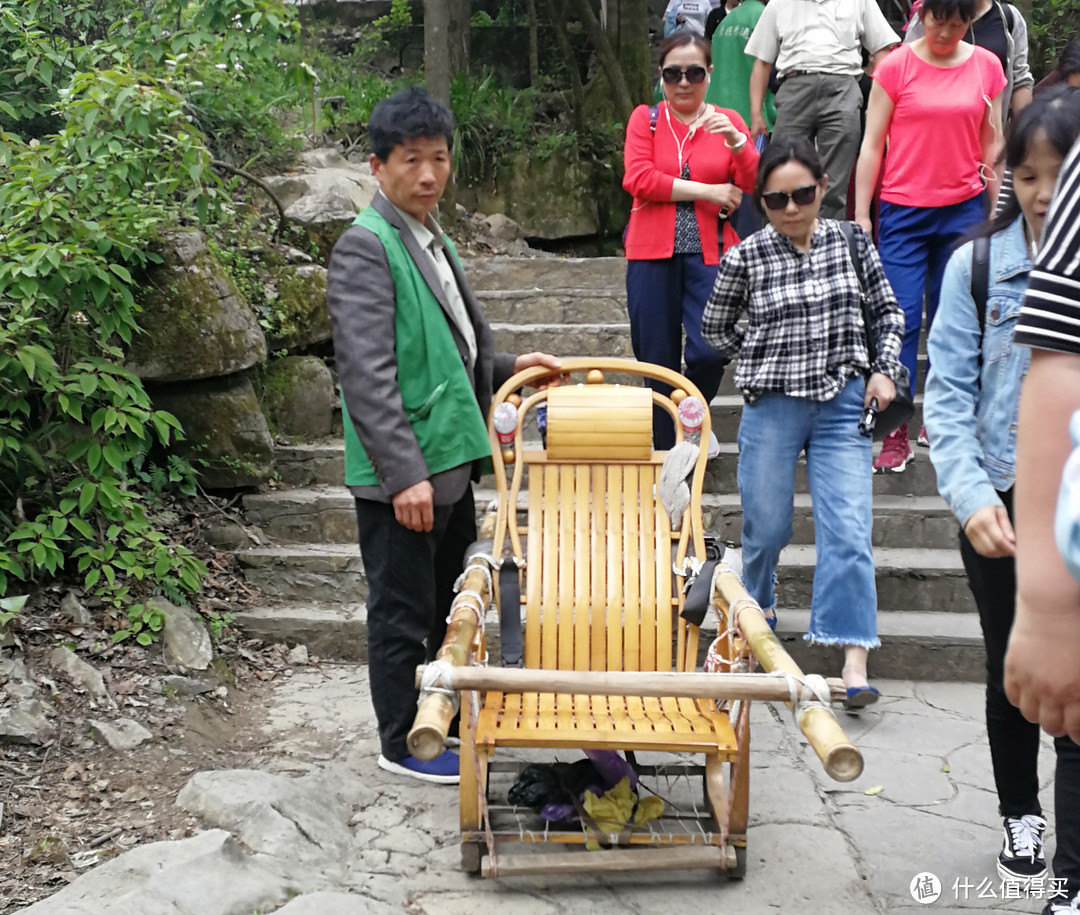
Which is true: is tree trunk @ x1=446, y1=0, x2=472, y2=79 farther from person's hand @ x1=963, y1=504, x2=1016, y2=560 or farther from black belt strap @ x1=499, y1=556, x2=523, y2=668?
person's hand @ x1=963, y1=504, x2=1016, y2=560

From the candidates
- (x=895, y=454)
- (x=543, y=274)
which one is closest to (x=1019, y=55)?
(x=895, y=454)

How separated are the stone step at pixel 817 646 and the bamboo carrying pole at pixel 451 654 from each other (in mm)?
1359

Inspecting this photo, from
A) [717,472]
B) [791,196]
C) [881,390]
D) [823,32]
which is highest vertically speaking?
[823,32]

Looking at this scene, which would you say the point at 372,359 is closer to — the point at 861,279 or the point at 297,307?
the point at 861,279

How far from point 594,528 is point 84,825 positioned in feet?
5.68

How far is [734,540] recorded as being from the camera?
4781mm

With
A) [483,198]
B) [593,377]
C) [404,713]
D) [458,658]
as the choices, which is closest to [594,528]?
[593,377]

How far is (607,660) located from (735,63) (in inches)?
154

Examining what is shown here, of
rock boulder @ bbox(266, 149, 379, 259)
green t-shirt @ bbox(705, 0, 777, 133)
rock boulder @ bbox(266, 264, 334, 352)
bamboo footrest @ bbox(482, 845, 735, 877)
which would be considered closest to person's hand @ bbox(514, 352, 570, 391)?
bamboo footrest @ bbox(482, 845, 735, 877)

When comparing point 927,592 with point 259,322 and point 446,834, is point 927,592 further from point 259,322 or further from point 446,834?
point 259,322

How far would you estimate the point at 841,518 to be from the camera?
11.9 ft

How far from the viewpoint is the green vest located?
10.2 feet

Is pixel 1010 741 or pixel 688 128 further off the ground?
pixel 688 128

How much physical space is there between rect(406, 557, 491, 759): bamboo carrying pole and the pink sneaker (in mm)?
2555
